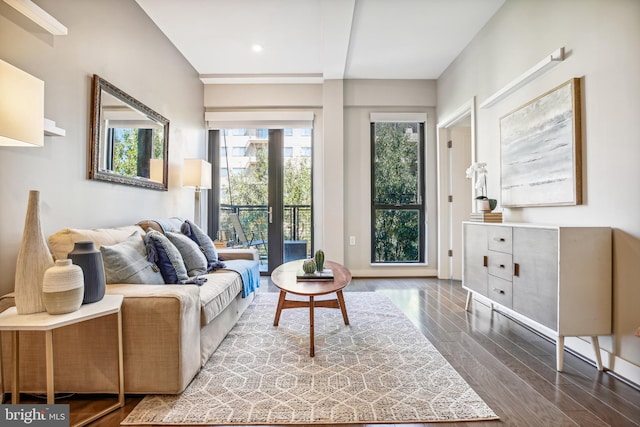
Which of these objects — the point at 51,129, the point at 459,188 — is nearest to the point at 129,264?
the point at 51,129

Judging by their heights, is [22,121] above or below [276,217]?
above

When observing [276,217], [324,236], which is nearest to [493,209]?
[324,236]

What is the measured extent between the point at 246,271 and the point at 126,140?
1.57 meters

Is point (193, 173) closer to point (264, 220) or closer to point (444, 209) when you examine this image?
point (264, 220)

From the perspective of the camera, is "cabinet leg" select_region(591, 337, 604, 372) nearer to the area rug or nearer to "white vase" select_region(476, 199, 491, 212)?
the area rug

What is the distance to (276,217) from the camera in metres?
4.55

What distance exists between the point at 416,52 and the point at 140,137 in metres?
3.29

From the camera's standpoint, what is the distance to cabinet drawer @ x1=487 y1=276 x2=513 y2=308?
224 cm

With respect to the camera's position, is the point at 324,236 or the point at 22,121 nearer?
the point at 22,121

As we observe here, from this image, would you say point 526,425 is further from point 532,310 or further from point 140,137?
point 140,137

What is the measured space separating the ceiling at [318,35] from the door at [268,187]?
2.79 ft

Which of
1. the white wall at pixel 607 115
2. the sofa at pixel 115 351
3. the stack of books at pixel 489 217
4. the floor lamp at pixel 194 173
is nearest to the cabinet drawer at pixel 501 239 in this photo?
the stack of books at pixel 489 217

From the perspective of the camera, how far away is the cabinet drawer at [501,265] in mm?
2256

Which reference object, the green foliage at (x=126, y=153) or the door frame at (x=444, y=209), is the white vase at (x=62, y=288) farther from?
the door frame at (x=444, y=209)
